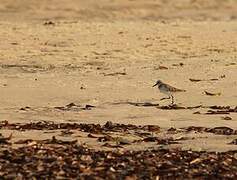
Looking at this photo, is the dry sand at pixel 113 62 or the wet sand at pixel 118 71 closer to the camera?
the wet sand at pixel 118 71

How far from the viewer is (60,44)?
22.2m

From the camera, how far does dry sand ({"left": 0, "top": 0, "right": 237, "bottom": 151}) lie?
1144 centimetres

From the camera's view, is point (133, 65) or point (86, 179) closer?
point (86, 179)

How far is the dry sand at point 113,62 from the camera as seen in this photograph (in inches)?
450

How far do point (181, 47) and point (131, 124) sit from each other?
11925mm

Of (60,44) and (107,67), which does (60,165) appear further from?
(60,44)

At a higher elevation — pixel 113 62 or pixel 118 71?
pixel 113 62

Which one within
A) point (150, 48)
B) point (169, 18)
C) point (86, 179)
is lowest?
point (86, 179)

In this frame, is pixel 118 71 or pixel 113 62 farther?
pixel 113 62

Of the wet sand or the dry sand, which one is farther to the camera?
the dry sand

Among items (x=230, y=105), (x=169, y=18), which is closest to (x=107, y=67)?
(x=230, y=105)

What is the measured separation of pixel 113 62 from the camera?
19125 millimetres

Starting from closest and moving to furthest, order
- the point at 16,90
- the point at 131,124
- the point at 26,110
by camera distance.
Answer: the point at 131,124 < the point at 26,110 < the point at 16,90

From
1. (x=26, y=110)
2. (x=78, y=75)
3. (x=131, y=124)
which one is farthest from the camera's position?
(x=78, y=75)
